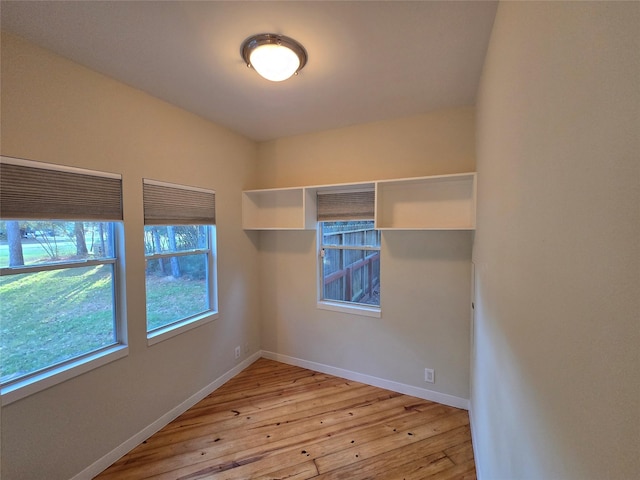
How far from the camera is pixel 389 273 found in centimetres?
266

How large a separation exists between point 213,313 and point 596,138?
291 centimetres

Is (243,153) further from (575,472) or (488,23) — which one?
(575,472)

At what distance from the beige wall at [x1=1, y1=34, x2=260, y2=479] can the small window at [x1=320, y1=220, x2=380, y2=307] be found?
1035 millimetres

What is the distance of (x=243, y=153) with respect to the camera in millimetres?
3055

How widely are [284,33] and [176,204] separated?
A: 1.61 meters

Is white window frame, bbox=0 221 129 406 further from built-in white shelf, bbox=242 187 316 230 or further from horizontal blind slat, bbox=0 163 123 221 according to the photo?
built-in white shelf, bbox=242 187 316 230

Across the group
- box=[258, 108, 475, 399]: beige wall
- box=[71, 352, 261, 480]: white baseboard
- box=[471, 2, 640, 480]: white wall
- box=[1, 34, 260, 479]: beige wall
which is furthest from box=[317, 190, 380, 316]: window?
box=[471, 2, 640, 480]: white wall

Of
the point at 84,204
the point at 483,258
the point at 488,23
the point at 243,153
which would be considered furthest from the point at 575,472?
the point at 243,153

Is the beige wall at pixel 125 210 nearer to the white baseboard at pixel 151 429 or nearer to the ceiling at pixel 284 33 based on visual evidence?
the white baseboard at pixel 151 429

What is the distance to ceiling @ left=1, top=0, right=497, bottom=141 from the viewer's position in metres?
1.29

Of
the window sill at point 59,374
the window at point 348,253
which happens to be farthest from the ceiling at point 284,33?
the window sill at point 59,374

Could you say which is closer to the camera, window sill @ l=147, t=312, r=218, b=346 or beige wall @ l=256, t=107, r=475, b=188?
window sill @ l=147, t=312, r=218, b=346

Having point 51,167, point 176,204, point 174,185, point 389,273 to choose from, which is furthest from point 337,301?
point 51,167

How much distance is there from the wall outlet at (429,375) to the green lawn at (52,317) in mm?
2701
